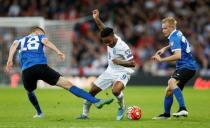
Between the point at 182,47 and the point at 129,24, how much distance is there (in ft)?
63.4

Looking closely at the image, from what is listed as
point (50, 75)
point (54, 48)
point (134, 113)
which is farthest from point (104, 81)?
point (54, 48)

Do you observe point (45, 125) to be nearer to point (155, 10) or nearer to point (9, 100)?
point (9, 100)

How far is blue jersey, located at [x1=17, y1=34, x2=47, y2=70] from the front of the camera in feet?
50.8

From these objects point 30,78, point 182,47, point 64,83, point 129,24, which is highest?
point 129,24

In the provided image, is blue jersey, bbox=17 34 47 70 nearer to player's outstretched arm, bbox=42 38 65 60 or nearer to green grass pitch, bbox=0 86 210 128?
player's outstretched arm, bbox=42 38 65 60

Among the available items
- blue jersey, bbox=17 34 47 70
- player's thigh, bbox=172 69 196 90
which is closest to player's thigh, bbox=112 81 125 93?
player's thigh, bbox=172 69 196 90

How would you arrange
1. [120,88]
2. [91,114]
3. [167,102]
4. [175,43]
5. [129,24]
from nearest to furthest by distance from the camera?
1. [175,43]
2. [120,88]
3. [167,102]
4. [91,114]
5. [129,24]

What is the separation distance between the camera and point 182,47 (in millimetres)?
15281

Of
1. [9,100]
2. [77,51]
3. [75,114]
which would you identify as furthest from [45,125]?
[77,51]

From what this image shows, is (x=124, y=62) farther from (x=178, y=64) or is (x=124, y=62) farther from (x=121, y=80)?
(x=178, y=64)

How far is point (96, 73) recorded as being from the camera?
32812 mm

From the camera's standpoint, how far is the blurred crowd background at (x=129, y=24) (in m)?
32.8

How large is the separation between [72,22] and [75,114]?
16.3 m

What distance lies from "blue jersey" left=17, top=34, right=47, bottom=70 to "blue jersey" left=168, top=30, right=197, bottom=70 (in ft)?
9.55
